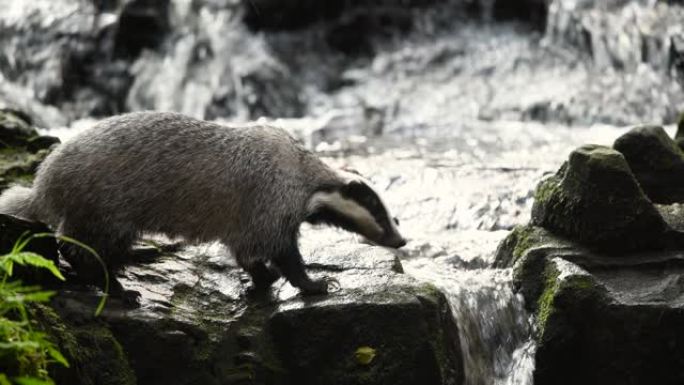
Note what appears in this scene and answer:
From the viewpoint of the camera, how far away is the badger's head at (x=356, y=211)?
5.36 meters

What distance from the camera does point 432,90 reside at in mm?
13203

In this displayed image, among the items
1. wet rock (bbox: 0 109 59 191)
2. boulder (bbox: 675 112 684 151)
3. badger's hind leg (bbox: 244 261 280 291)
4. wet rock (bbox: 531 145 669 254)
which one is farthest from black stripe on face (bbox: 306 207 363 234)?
boulder (bbox: 675 112 684 151)

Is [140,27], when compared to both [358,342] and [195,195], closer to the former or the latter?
[195,195]

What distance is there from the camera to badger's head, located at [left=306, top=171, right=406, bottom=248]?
17.6 feet

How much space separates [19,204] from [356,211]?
72.8 inches

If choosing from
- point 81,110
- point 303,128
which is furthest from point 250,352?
point 81,110

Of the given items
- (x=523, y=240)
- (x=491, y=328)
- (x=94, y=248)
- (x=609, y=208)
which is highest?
(x=94, y=248)

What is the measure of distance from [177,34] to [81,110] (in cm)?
230

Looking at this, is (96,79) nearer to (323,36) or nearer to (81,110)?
(81,110)

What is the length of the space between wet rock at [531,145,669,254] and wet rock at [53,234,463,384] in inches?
49.3

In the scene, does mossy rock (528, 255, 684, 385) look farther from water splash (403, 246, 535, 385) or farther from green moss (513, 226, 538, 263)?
green moss (513, 226, 538, 263)

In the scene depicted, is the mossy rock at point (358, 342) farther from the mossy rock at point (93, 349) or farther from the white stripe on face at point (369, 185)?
the mossy rock at point (93, 349)

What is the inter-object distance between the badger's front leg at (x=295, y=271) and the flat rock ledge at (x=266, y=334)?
0.07 m

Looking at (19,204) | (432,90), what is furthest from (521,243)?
(432,90)
